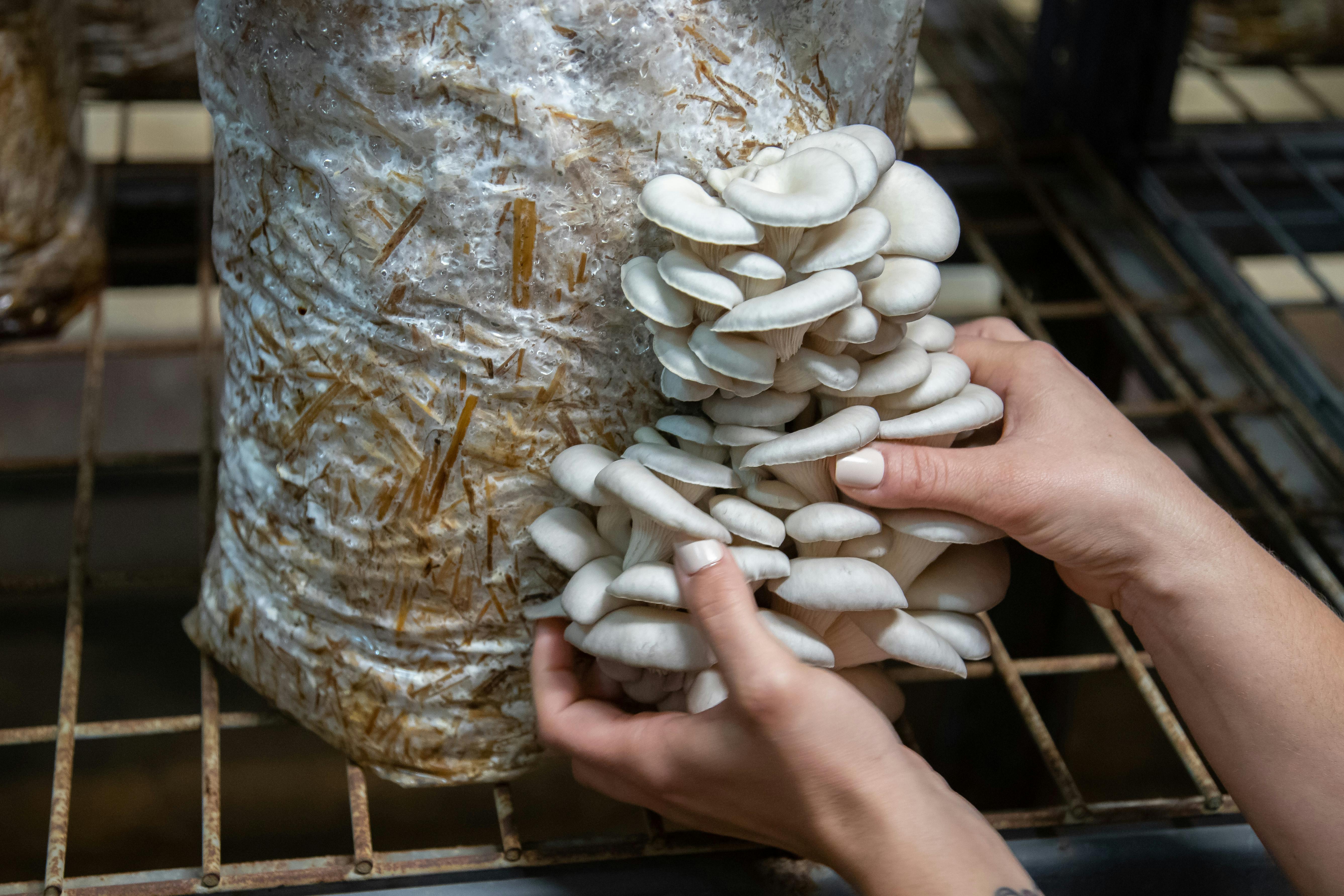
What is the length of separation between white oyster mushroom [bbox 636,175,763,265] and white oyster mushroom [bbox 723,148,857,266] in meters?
0.01

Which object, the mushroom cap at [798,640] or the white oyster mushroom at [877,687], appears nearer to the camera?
the mushroom cap at [798,640]

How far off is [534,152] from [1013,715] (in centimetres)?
132

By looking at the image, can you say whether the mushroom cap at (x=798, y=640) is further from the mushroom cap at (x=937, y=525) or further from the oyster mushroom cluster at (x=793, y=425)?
the mushroom cap at (x=937, y=525)

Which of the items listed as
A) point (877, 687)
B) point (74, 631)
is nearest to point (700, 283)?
point (877, 687)

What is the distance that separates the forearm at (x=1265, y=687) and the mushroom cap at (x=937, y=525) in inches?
7.3

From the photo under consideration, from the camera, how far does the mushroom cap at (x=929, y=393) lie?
97 cm

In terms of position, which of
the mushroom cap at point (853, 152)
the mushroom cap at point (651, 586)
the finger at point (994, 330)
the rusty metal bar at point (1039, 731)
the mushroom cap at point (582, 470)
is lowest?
the rusty metal bar at point (1039, 731)

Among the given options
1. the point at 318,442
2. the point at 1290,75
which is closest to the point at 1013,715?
the point at 318,442

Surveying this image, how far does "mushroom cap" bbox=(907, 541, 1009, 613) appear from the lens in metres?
1.00

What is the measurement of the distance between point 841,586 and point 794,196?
0.29 meters

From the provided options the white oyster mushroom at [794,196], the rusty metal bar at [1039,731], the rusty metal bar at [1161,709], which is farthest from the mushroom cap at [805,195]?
the rusty metal bar at [1161,709]

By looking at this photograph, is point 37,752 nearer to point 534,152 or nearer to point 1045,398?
point 534,152

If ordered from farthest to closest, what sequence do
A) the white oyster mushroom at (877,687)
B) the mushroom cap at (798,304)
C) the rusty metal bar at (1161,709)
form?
the rusty metal bar at (1161,709) → the white oyster mushroom at (877,687) → the mushroom cap at (798,304)

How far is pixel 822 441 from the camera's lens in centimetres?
88
